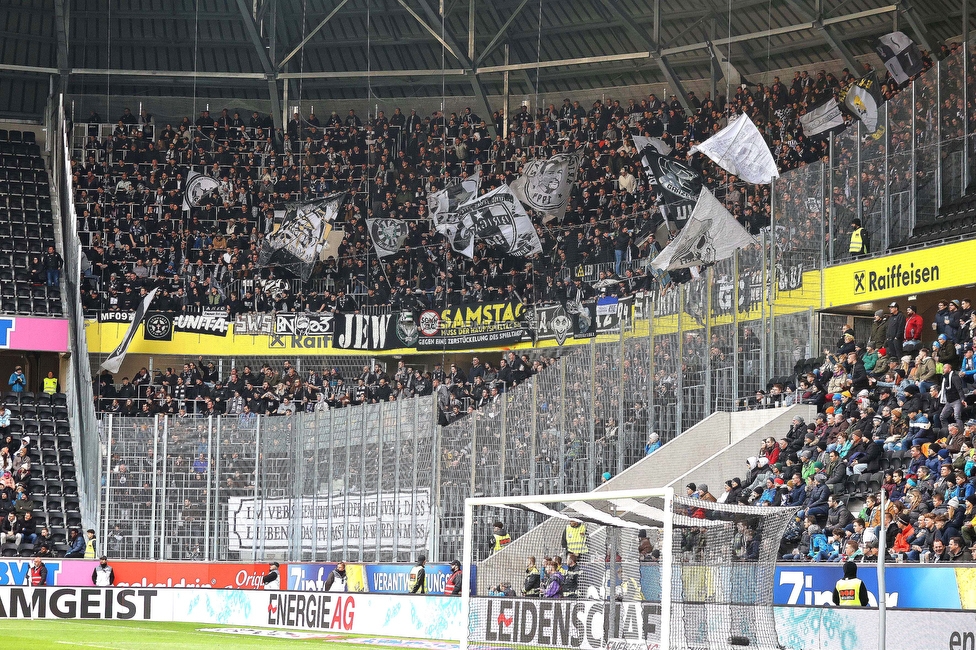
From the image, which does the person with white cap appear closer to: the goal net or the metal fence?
the goal net

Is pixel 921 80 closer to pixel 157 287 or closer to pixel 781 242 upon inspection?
pixel 781 242

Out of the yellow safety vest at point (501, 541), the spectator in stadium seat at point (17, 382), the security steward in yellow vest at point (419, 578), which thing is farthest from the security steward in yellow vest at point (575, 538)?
the spectator in stadium seat at point (17, 382)

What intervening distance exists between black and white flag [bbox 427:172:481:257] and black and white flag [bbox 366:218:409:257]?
94cm

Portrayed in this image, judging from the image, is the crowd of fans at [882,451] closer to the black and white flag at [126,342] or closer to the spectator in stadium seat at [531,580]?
the spectator in stadium seat at [531,580]

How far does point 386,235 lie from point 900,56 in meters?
13.6

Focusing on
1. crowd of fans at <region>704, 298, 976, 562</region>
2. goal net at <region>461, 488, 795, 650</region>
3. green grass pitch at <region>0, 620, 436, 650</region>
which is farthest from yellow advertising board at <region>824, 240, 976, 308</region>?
green grass pitch at <region>0, 620, 436, 650</region>

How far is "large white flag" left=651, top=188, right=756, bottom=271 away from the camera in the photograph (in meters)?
26.5

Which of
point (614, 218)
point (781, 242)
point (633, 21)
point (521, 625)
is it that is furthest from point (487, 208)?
point (521, 625)

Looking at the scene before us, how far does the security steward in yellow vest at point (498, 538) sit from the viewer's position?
20141mm

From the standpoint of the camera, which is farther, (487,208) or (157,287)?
(157,287)

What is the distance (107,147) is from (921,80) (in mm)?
23854

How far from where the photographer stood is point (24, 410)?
3553cm

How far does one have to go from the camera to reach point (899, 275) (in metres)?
25.5

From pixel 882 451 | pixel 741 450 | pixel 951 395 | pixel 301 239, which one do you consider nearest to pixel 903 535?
pixel 882 451
